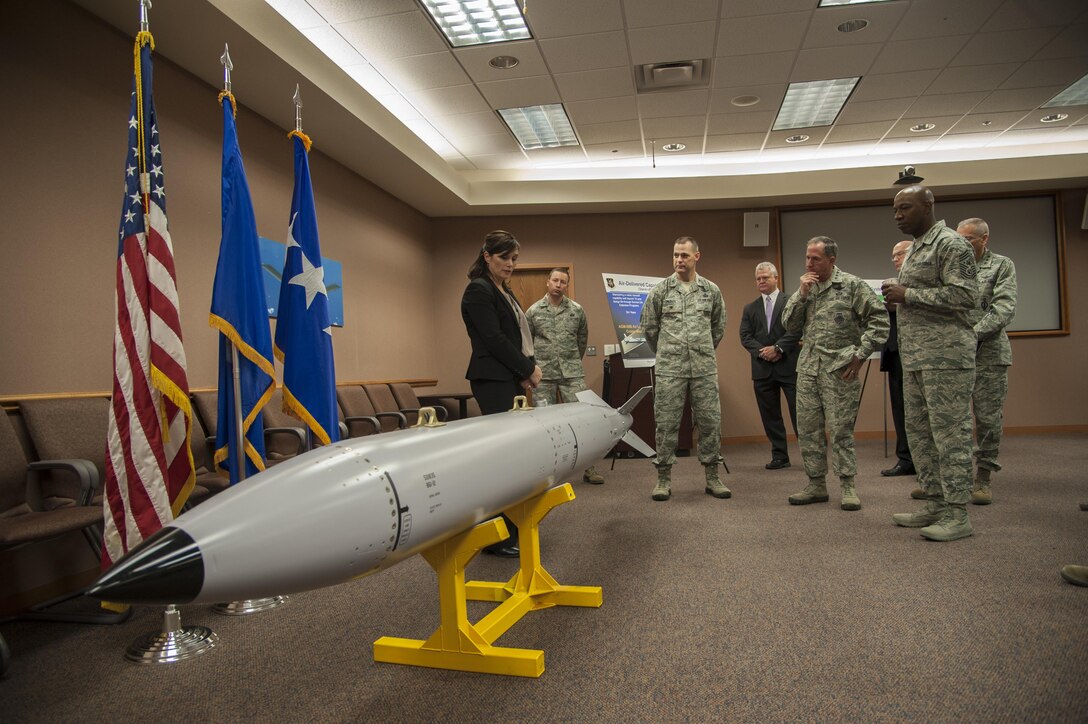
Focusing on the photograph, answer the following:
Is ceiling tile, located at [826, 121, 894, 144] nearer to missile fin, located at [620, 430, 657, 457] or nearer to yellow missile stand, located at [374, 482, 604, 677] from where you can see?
missile fin, located at [620, 430, 657, 457]

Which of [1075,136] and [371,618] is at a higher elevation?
[1075,136]

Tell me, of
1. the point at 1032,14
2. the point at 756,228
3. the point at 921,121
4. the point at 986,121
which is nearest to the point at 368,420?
the point at 1032,14

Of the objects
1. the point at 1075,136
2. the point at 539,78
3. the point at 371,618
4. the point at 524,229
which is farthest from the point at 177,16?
the point at 1075,136

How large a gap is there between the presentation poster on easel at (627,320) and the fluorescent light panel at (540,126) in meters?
1.33

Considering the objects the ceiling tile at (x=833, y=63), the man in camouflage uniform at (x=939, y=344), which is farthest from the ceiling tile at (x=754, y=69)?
the man in camouflage uniform at (x=939, y=344)

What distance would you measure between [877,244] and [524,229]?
3872 millimetres

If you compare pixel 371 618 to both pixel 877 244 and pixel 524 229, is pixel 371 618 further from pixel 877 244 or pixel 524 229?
pixel 877 244

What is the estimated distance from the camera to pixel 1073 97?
5.45 metres

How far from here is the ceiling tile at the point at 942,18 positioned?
12.8 feet

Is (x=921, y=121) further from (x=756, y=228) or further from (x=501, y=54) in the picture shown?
(x=501, y=54)

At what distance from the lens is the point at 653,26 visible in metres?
4.05

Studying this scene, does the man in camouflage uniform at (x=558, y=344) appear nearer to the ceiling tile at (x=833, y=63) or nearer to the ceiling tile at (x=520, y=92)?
the ceiling tile at (x=520, y=92)

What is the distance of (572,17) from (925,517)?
3307mm

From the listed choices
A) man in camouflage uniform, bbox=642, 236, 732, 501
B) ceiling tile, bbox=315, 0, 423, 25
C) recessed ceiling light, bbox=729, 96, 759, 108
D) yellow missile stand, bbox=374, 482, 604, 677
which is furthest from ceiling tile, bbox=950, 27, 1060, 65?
yellow missile stand, bbox=374, 482, 604, 677
